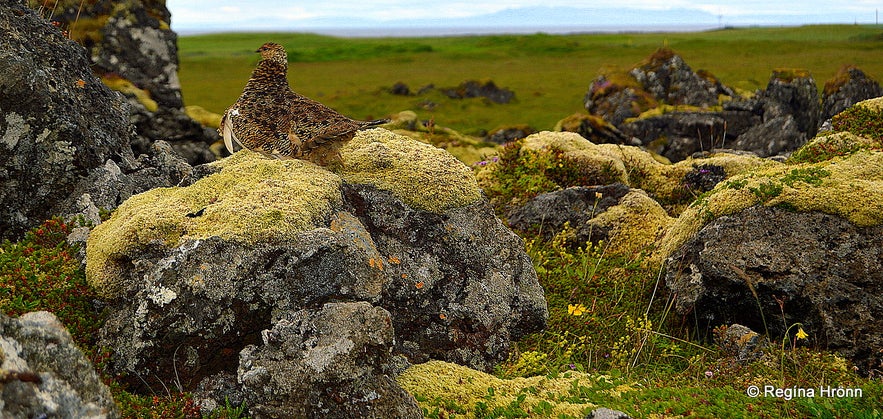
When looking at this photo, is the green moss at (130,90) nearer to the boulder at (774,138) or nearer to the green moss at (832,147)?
the green moss at (832,147)

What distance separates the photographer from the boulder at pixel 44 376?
443cm

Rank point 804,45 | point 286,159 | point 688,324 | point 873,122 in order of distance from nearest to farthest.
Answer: point 286,159, point 688,324, point 873,122, point 804,45

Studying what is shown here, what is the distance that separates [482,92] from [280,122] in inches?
1945

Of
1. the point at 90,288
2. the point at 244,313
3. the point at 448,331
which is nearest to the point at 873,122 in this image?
the point at 448,331

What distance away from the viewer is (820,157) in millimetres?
12266

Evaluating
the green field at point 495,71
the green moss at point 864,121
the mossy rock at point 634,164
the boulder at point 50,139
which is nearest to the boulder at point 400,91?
the green field at point 495,71

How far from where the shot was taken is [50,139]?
999 centimetres

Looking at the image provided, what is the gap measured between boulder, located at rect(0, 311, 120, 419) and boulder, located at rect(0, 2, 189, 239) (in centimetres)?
540

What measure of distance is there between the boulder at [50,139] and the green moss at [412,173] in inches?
111

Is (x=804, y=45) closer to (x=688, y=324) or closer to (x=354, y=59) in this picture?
(x=354, y=59)

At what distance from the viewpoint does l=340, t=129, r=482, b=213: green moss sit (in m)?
9.35

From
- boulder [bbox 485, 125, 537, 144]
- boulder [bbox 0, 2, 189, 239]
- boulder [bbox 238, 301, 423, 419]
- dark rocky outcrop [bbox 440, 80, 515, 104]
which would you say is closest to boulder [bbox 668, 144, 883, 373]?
boulder [bbox 238, 301, 423, 419]

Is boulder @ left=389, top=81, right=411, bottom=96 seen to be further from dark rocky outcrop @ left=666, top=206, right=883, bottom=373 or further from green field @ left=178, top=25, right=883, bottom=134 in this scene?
dark rocky outcrop @ left=666, top=206, right=883, bottom=373

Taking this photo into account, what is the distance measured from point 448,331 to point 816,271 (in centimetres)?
470
